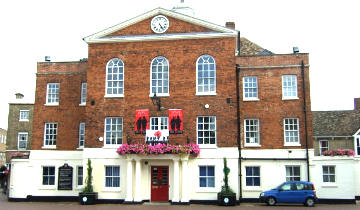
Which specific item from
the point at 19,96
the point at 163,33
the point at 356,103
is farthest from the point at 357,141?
the point at 19,96

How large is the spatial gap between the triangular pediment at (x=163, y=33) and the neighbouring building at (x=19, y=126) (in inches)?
821

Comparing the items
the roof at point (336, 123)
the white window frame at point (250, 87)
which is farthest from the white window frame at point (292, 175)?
the roof at point (336, 123)

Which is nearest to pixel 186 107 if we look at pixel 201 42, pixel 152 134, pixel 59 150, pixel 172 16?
pixel 152 134

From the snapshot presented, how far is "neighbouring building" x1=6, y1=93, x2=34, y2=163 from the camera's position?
44.6m

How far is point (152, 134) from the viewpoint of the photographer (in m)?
26.3

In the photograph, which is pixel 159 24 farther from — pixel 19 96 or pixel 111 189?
pixel 19 96

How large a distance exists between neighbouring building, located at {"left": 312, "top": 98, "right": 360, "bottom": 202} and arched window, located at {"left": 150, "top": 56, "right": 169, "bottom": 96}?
1104cm

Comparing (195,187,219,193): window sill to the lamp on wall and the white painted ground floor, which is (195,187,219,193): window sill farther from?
the lamp on wall

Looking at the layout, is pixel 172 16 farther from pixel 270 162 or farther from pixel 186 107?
pixel 270 162

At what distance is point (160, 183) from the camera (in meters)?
26.4

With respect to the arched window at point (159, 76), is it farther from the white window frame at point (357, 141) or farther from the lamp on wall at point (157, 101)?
the white window frame at point (357, 141)

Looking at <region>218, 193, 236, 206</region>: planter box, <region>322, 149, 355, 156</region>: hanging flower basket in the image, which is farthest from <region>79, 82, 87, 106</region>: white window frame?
<region>322, 149, 355, 156</region>: hanging flower basket

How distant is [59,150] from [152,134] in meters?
7.60

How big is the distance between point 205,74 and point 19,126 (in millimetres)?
26884
